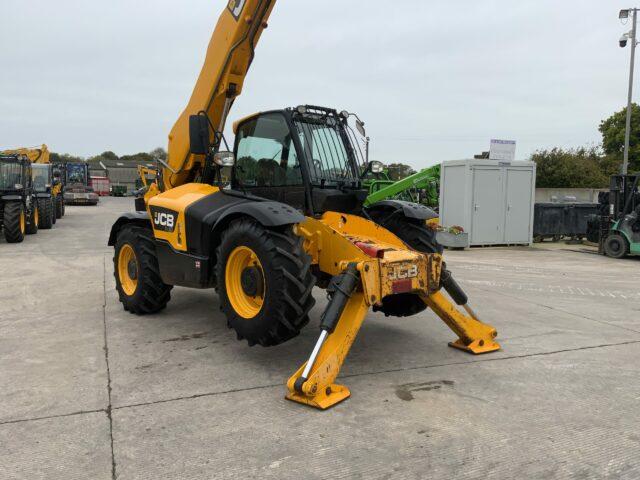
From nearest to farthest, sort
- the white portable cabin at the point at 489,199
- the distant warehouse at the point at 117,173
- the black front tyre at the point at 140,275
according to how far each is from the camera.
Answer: the black front tyre at the point at 140,275, the white portable cabin at the point at 489,199, the distant warehouse at the point at 117,173

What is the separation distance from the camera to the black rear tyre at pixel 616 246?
1314 centimetres

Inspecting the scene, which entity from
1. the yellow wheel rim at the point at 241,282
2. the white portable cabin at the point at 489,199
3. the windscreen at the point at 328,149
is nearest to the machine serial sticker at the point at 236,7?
the windscreen at the point at 328,149

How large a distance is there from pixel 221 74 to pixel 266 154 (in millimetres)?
1449

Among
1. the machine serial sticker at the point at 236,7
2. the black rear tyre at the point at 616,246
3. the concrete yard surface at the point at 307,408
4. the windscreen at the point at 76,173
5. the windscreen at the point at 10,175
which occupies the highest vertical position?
the machine serial sticker at the point at 236,7

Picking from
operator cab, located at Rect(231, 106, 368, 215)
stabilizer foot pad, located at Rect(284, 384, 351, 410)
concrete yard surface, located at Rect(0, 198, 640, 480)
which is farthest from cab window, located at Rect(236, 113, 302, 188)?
stabilizer foot pad, located at Rect(284, 384, 351, 410)

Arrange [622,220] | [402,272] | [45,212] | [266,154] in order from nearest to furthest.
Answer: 1. [402,272]
2. [266,154]
3. [622,220]
4. [45,212]

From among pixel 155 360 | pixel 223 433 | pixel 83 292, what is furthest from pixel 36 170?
pixel 223 433

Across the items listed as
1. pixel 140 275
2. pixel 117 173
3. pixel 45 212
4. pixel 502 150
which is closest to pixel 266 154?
pixel 140 275

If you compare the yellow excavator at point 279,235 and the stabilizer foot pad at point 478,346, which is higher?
the yellow excavator at point 279,235

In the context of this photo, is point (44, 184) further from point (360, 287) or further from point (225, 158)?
point (360, 287)

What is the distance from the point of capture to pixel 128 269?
258 inches

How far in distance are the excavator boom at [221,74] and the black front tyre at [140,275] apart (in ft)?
3.24

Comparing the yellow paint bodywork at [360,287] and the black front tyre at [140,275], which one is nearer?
the yellow paint bodywork at [360,287]

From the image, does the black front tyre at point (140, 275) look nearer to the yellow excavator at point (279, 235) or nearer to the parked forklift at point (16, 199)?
the yellow excavator at point (279, 235)
